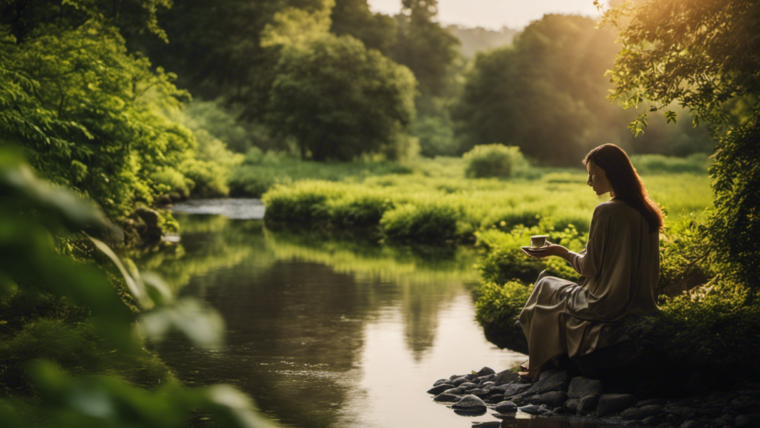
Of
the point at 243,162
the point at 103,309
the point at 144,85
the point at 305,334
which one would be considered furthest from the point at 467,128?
the point at 103,309

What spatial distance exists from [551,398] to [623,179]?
1.80m

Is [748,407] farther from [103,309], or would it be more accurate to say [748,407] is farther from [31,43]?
[31,43]

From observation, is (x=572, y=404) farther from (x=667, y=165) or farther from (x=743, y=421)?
(x=667, y=165)

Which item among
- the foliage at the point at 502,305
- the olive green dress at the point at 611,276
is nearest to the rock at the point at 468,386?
the olive green dress at the point at 611,276

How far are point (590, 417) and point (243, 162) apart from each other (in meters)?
37.9

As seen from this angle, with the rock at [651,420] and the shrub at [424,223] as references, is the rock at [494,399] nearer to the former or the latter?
the rock at [651,420]

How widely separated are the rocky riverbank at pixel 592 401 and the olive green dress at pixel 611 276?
0.36 m

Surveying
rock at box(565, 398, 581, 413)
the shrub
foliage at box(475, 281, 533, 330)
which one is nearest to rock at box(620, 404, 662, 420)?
rock at box(565, 398, 581, 413)

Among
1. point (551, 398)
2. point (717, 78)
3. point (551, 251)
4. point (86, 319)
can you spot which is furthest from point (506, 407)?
point (86, 319)

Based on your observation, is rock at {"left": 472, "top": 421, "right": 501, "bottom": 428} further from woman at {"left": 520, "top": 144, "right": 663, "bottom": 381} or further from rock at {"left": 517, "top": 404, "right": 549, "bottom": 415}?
woman at {"left": 520, "top": 144, "right": 663, "bottom": 381}

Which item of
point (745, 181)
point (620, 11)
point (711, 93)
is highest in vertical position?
point (620, 11)

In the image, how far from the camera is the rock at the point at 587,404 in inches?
244

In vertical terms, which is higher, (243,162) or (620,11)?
(620,11)

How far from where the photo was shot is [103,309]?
53cm
